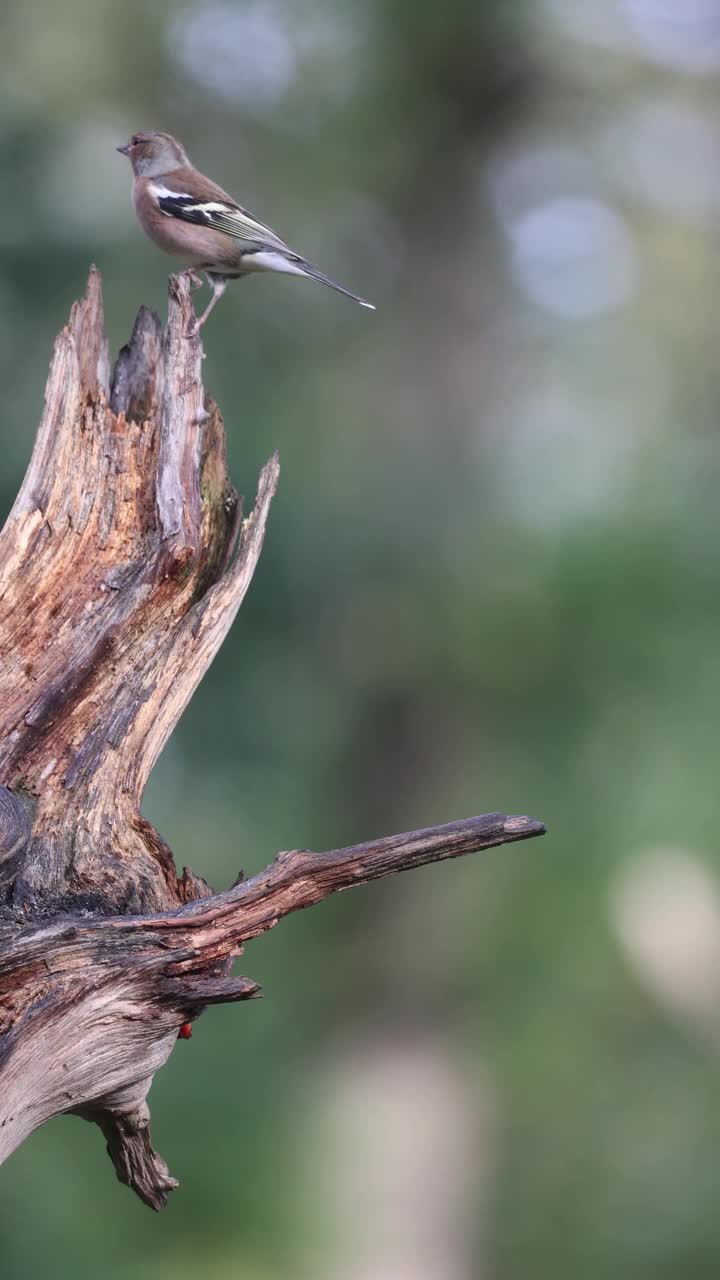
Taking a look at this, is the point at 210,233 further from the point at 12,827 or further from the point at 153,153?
the point at 12,827

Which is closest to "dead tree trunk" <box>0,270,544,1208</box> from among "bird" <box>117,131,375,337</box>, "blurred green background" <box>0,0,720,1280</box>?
"bird" <box>117,131,375,337</box>

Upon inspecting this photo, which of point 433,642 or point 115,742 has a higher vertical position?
point 433,642

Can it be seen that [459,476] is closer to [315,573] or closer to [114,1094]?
[315,573]

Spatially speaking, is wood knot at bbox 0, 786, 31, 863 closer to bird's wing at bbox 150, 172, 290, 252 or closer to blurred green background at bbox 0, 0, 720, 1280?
bird's wing at bbox 150, 172, 290, 252

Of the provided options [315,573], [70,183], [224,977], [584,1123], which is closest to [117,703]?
[224,977]

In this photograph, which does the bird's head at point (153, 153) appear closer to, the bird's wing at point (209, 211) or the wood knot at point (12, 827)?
the bird's wing at point (209, 211)

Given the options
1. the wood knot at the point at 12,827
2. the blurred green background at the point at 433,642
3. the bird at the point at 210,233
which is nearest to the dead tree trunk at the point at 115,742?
the wood knot at the point at 12,827

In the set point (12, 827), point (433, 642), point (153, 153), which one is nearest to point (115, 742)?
point (12, 827)
